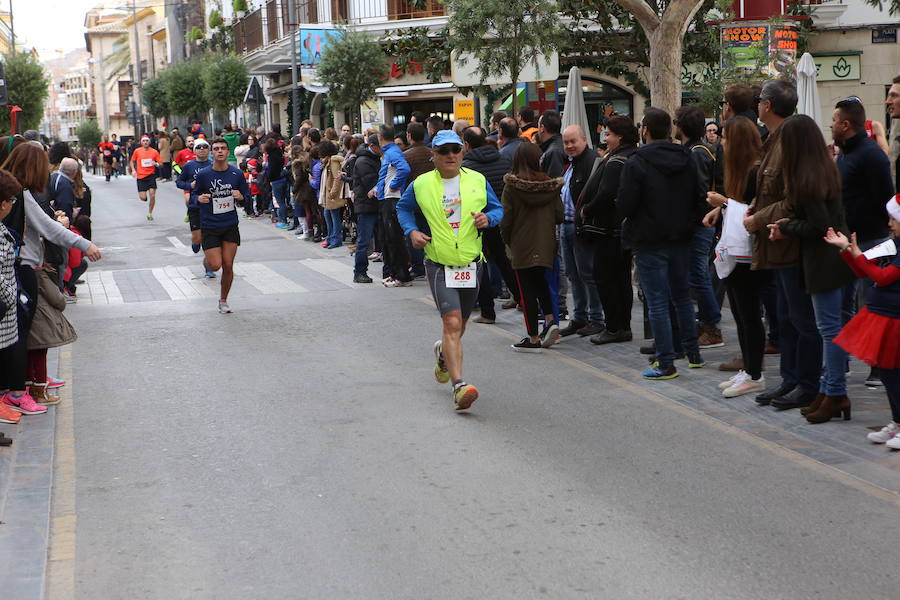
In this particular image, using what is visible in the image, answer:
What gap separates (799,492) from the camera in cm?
578

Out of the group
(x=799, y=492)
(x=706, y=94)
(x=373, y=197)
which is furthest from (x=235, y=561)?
(x=706, y=94)

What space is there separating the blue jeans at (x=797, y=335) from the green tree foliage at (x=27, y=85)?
2067 inches

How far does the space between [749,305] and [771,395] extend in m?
0.66

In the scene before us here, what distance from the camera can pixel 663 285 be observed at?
842 cm

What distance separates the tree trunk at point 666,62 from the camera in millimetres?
13625

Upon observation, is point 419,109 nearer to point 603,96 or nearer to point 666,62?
point 603,96

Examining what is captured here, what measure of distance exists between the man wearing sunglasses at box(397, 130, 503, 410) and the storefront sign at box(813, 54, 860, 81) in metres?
20.8

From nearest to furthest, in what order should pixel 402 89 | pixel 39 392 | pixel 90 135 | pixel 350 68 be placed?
pixel 39 392
pixel 350 68
pixel 402 89
pixel 90 135

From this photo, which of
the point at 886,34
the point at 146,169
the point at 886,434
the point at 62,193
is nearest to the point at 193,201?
the point at 62,193

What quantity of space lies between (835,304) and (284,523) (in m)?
3.64

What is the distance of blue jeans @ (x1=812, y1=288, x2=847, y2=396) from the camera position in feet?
22.6

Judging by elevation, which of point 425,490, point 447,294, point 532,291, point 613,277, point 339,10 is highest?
point 339,10

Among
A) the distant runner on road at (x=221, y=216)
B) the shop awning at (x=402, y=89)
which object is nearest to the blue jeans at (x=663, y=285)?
the distant runner on road at (x=221, y=216)

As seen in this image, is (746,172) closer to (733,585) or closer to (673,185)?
(673,185)
